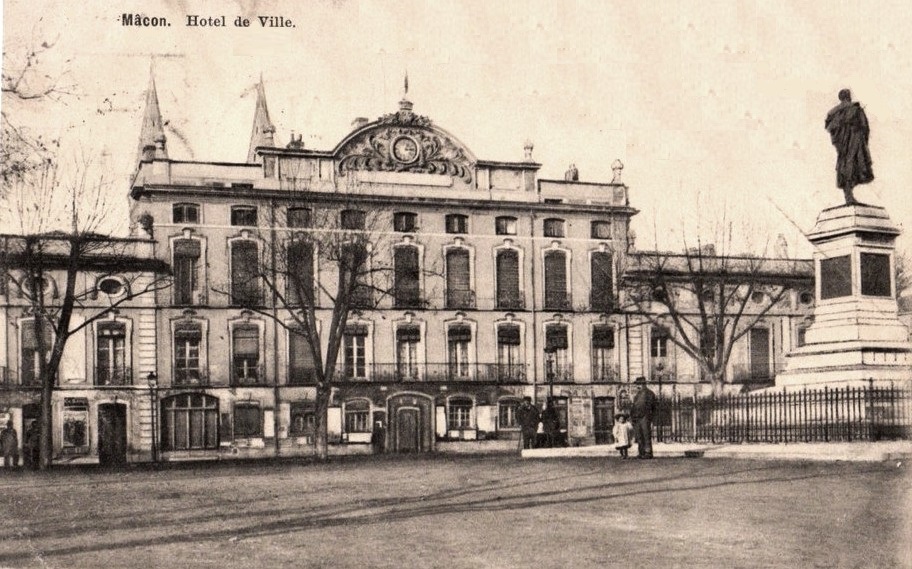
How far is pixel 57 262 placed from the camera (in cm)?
3722

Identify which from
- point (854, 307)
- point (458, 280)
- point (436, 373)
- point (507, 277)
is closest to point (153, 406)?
point (436, 373)

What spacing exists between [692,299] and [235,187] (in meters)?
17.3

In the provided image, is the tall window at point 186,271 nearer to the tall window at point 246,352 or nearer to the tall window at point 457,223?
the tall window at point 246,352

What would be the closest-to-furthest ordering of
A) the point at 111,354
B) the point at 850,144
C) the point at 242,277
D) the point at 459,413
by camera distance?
1. the point at 850,144
2. the point at 111,354
3. the point at 242,277
4. the point at 459,413

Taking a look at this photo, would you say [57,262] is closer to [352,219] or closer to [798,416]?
[352,219]

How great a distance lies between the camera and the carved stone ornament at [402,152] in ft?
135

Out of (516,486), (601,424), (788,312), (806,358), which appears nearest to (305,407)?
(601,424)

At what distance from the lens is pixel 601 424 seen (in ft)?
143

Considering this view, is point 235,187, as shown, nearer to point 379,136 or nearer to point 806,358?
point 379,136

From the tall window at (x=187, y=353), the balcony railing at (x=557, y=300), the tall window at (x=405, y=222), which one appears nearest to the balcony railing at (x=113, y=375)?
the tall window at (x=187, y=353)

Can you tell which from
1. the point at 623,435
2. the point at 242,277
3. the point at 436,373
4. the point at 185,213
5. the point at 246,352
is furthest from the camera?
the point at 436,373

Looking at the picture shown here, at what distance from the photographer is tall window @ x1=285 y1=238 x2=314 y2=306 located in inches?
1319

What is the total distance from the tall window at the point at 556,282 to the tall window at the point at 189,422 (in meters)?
12.7

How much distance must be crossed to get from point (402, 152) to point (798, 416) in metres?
24.3
